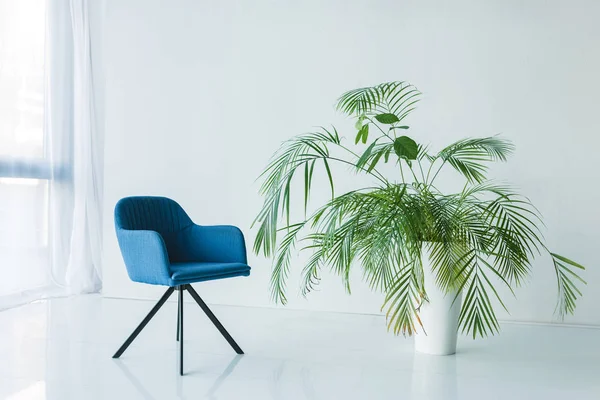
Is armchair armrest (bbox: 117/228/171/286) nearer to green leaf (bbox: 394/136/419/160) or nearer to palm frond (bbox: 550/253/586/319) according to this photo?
green leaf (bbox: 394/136/419/160)

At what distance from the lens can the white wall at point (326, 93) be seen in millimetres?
3902

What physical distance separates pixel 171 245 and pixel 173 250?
0.03 meters

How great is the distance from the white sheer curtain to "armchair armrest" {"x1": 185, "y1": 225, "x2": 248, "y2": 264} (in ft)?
5.46

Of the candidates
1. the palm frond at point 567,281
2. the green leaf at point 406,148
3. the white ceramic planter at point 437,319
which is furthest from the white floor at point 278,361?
the green leaf at point 406,148

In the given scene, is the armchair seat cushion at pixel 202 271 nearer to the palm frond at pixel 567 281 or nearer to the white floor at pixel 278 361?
the white floor at pixel 278 361

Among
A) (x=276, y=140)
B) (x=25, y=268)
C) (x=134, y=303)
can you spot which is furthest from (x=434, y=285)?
(x=25, y=268)

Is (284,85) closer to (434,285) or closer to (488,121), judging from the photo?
(488,121)

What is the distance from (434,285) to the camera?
3.04 metres

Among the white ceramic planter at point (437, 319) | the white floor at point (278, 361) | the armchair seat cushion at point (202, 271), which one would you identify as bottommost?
the white floor at point (278, 361)

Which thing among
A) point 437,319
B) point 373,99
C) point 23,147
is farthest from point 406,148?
point 23,147

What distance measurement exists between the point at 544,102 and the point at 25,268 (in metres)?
3.54

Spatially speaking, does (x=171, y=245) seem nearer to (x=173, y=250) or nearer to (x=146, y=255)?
(x=173, y=250)

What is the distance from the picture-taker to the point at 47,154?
176 inches

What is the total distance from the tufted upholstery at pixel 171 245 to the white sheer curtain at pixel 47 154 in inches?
59.7
